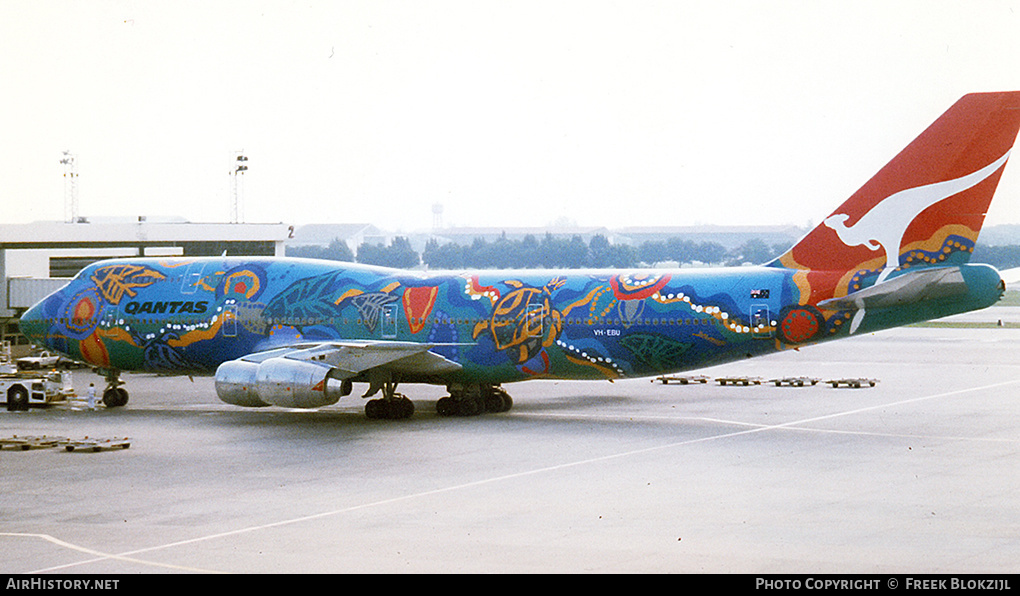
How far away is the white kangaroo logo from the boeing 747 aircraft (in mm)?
36

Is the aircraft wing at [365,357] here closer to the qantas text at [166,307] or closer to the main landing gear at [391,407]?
the main landing gear at [391,407]

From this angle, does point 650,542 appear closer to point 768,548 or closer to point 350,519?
point 768,548

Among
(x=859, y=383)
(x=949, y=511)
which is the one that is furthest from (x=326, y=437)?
(x=859, y=383)

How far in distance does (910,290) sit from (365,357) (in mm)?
14507

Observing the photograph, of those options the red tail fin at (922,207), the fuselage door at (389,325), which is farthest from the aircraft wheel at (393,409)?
the red tail fin at (922,207)

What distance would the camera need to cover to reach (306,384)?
105 ft

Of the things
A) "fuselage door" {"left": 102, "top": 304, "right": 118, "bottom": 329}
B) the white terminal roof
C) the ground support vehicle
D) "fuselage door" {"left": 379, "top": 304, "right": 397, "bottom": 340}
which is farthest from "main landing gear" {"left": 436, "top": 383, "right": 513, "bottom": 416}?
the white terminal roof

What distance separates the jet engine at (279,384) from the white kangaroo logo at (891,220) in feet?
46.5

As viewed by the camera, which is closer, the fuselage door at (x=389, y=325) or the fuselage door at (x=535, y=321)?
the fuselage door at (x=535, y=321)

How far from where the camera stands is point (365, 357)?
33.5 meters

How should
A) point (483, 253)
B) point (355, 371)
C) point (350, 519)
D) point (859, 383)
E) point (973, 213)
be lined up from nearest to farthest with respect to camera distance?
point (350, 519)
point (973, 213)
point (355, 371)
point (859, 383)
point (483, 253)

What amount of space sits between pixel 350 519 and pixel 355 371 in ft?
43.3

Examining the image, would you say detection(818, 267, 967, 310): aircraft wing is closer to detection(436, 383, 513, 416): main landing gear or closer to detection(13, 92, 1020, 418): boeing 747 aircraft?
detection(13, 92, 1020, 418): boeing 747 aircraft

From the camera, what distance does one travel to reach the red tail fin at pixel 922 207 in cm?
3012
